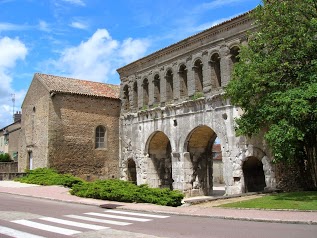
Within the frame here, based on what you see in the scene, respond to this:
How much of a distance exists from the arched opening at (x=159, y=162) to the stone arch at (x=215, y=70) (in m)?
6.18

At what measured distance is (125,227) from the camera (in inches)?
352

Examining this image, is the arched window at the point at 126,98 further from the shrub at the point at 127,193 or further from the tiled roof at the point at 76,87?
the shrub at the point at 127,193

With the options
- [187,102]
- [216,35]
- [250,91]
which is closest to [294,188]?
[250,91]

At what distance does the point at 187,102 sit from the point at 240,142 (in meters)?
4.55

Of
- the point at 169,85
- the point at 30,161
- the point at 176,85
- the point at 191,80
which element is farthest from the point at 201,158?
the point at 30,161

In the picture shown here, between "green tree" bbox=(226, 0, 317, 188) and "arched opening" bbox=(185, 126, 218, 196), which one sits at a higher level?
"green tree" bbox=(226, 0, 317, 188)

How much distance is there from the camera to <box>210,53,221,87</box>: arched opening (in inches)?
802

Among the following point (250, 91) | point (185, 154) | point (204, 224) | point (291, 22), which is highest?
point (291, 22)

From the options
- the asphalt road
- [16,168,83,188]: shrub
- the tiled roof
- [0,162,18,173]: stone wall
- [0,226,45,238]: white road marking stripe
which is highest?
the tiled roof

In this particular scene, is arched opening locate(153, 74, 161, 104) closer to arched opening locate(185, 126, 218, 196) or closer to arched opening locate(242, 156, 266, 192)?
arched opening locate(185, 126, 218, 196)

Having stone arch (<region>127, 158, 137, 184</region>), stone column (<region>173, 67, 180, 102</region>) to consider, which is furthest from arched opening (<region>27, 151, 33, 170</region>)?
stone column (<region>173, 67, 180, 102</region>)

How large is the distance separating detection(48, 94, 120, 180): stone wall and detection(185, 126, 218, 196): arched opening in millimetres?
8387

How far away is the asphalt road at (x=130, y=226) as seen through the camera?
7902 millimetres

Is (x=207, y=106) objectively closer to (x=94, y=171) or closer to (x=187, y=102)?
(x=187, y=102)
